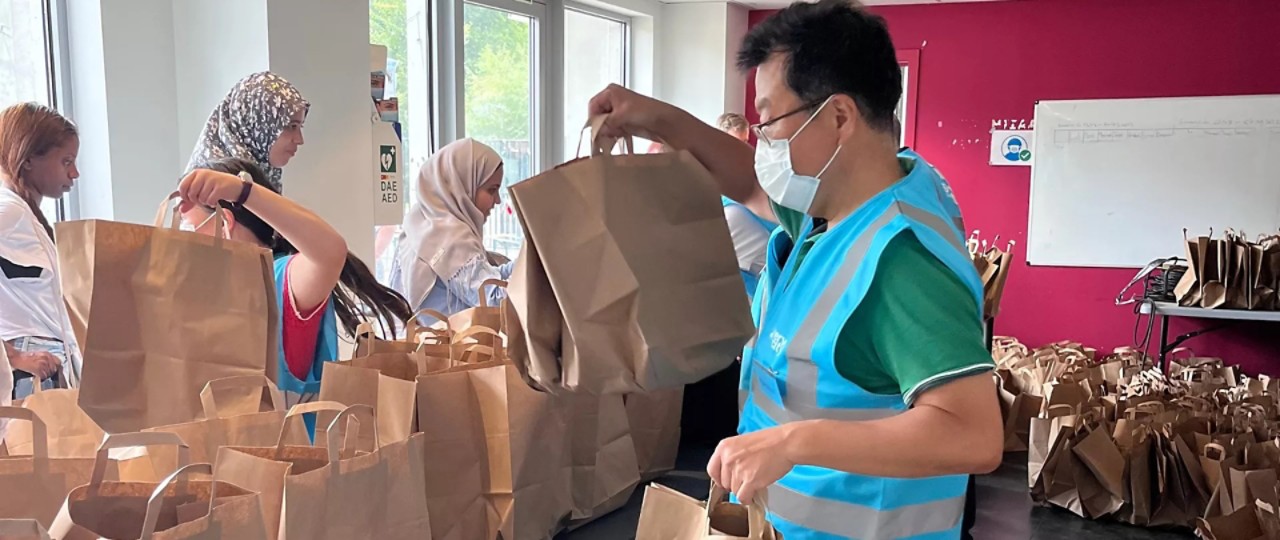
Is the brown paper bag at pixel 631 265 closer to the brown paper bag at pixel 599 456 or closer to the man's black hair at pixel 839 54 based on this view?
the man's black hair at pixel 839 54

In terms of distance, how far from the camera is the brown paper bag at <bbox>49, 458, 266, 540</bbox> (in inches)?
39.8

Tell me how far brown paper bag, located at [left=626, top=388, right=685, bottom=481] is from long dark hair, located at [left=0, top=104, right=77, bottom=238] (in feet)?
5.38

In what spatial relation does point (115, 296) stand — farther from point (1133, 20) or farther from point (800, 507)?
point (1133, 20)

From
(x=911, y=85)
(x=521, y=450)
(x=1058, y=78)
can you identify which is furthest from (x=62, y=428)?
(x=1058, y=78)

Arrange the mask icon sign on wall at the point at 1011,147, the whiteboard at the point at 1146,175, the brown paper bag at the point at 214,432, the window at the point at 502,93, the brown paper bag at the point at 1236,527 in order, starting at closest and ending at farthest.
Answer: the brown paper bag at the point at 214,432
the brown paper bag at the point at 1236,527
the window at the point at 502,93
the whiteboard at the point at 1146,175
the mask icon sign on wall at the point at 1011,147

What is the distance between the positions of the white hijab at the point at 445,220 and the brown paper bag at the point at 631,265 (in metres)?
1.60

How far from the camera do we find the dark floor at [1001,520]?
6.28 ft

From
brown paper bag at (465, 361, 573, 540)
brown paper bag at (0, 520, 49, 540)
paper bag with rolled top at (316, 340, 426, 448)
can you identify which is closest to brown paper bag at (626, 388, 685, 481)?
brown paper bag at (465, 361, 573, 540)

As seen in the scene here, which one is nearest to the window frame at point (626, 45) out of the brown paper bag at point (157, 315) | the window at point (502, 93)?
the window at point (502, 93)

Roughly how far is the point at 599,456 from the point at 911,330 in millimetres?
1092

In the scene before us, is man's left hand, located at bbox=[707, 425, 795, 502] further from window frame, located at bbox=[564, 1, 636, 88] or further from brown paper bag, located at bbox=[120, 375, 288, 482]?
window frame, located at bbox=[564, 1, 636, 88]

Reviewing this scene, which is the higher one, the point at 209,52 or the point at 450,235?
the point at 209,52

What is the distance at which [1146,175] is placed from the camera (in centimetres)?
539

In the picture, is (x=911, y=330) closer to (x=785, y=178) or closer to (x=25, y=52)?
(x=785, y=178)
